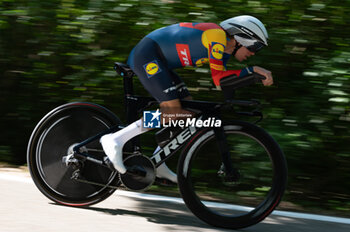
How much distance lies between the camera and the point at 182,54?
13.9ft

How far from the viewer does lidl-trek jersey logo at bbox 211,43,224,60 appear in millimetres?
4004

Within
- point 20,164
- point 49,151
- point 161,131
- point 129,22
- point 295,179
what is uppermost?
point 129,22

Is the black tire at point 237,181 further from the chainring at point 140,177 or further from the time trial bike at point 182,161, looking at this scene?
the chainring at point 140,177

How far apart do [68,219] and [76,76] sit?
2.29 metres

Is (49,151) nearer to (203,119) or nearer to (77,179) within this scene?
(77,179)

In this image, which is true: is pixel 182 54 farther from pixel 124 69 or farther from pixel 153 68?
pixel 124 69

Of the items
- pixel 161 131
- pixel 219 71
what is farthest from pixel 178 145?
pixel 219 71

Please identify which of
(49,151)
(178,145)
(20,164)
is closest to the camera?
(178,145)

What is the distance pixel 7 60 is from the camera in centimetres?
670

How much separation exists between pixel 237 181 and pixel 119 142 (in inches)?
41.9

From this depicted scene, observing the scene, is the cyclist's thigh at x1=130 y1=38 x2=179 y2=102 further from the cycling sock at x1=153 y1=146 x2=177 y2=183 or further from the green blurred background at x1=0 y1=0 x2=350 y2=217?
the green blurred background at x1=0 y1=0 x2=350 y2=217

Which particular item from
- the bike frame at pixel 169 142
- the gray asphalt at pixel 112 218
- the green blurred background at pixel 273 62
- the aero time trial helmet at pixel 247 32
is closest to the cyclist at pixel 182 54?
the aero time trial helmet at pixel 247 32

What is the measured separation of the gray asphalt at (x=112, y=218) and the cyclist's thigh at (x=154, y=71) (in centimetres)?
104

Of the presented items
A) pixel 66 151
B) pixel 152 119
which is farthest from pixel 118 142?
pixel 66 151
